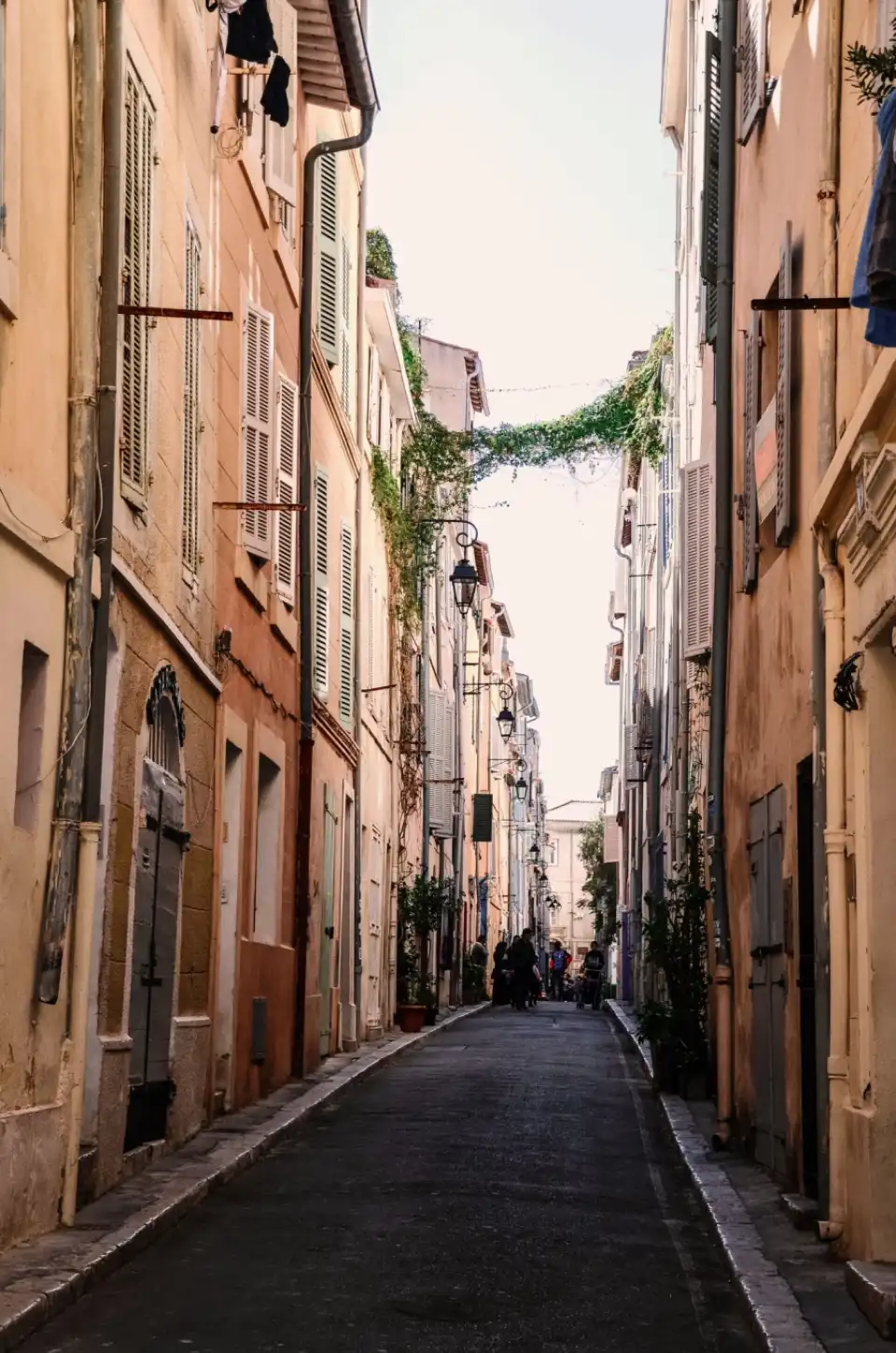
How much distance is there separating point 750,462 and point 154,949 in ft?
15.8

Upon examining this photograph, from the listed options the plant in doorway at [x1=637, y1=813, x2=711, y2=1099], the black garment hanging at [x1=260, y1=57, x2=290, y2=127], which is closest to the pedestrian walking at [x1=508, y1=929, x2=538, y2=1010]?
the plant in doorway at [x1=637, y1=813, x2=711, y2=1099]

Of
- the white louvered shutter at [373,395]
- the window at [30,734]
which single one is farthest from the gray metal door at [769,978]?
the white louvered shutter at [373,395]

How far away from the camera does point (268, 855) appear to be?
17.8 meters

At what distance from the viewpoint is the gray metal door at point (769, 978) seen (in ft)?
36.4

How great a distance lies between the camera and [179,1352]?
6707 millimetres

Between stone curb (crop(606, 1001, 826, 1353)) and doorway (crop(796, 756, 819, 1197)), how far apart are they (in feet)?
1.49

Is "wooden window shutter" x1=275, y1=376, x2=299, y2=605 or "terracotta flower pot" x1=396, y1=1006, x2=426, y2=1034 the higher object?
"wooden window shutter" x1=275, y1=376, x2=299, y2=605

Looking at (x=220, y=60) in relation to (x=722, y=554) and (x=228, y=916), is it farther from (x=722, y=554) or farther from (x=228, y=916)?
(x=228, y=916)

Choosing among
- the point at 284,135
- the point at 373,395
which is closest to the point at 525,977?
the point at 373,395

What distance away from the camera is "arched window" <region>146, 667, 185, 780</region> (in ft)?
38.7

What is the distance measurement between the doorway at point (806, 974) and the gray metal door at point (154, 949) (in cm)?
364

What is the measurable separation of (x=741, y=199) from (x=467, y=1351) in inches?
370

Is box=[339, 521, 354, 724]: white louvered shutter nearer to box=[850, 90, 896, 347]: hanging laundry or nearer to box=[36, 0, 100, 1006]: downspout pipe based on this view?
box=[36, 0, 100, 1006]: downspout pipe

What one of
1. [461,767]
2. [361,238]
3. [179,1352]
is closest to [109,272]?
[179,1352]
